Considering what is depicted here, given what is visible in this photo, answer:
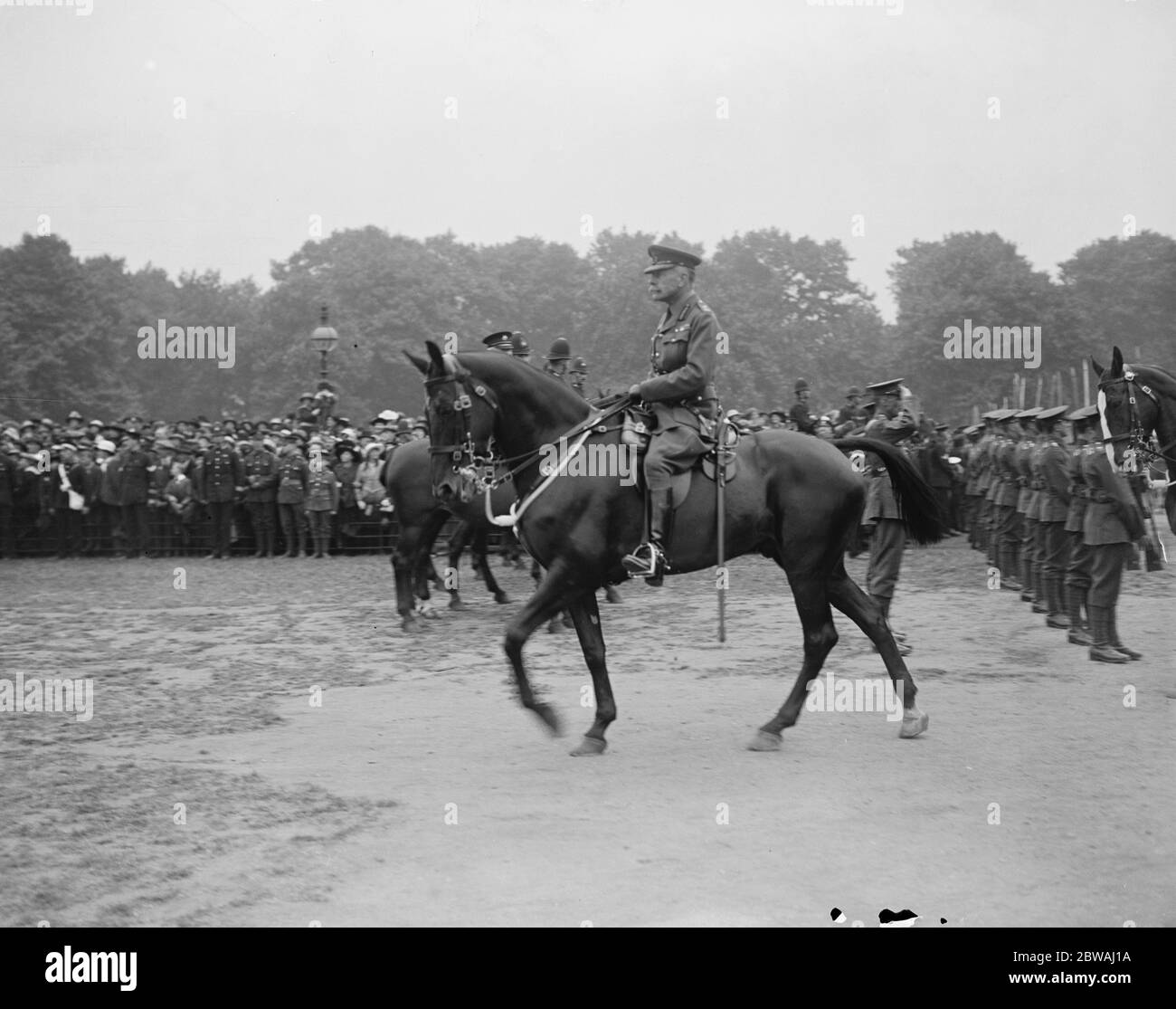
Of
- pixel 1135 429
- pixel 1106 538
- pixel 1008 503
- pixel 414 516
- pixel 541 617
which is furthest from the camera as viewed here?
pixel 1008 503

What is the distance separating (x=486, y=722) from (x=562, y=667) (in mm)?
2448

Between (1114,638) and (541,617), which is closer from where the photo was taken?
(541,617)

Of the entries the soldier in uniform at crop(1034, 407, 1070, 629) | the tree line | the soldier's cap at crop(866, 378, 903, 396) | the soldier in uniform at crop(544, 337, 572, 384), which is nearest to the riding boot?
the soldier's cap at crop(866, 378, 903, 396)

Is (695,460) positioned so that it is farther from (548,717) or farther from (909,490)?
(909,490)

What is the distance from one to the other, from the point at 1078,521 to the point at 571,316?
62762mm

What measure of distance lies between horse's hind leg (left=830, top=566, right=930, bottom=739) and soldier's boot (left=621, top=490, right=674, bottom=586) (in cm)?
121

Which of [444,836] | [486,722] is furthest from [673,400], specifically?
[444,836]

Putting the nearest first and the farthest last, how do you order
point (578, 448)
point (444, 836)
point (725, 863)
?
1. point (725, 863)
2. point (444, 836)
3. point (578, 448)

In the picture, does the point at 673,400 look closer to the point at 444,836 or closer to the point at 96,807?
the point at 444,836

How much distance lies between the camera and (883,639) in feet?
28.3

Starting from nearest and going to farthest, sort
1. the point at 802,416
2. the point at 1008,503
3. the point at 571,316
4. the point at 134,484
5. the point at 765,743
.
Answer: the point at 765,743 → the point at 1008,503 → the point at 802,416 → the point at 134,484 → the point at 571,316

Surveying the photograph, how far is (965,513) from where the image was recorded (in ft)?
83.3

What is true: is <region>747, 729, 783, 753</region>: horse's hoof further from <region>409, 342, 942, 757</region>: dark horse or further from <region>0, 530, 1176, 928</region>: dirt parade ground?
<region>0, 530, 1176, 928</region>: dirt parade ground

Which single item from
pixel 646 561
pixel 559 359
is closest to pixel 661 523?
pixel 646 561
